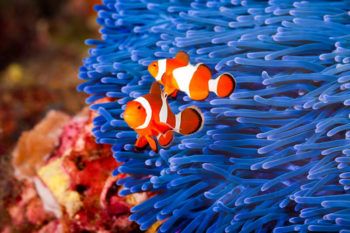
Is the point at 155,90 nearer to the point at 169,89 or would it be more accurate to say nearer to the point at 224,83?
the point at 169,89

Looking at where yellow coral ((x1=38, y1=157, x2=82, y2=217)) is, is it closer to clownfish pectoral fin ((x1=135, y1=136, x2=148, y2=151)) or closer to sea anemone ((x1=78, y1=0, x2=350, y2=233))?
sea anemone ((x1=78, y1=0, x2=350, y2=233))

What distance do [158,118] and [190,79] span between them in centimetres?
25

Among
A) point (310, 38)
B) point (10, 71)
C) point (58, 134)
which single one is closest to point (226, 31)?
point (310, 38)

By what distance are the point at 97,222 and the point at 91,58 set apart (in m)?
1.09

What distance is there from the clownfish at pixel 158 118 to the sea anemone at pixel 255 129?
0.23 m

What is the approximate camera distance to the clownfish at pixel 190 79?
2025 mm

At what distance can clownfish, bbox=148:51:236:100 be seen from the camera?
6.64ft

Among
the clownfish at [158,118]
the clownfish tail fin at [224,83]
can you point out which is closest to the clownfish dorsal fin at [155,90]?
the clownfish at [158,118]

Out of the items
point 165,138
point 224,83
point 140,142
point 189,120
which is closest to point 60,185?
point 140,142

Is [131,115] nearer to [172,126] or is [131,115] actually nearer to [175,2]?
[172,126]

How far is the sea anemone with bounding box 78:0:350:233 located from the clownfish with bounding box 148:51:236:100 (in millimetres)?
194

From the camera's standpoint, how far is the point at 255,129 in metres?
2.34

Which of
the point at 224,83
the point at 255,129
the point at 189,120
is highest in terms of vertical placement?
the point at 224,83

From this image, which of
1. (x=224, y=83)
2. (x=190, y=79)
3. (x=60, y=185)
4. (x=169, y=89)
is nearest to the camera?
(x=224, y=83)
